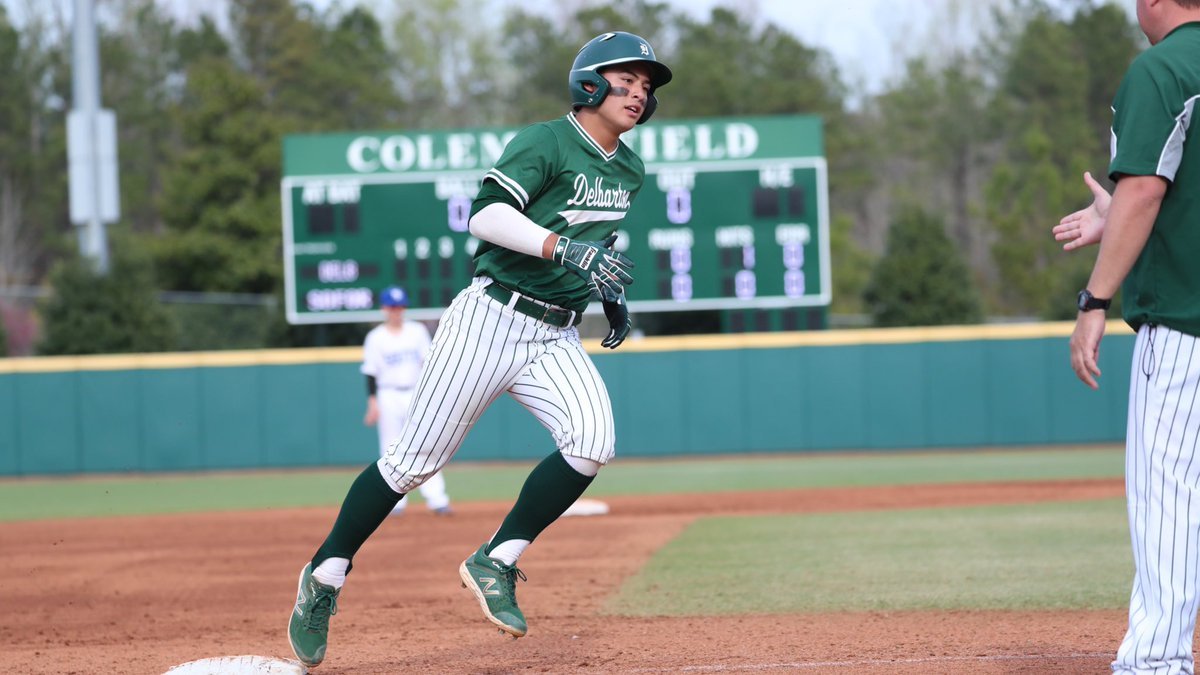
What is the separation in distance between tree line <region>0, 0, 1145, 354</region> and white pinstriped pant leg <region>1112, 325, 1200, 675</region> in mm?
27702

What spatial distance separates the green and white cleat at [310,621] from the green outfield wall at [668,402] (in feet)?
38.8

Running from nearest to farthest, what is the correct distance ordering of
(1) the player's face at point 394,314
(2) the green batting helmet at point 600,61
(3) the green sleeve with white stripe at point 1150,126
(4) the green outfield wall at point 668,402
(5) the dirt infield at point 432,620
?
(3) the green sleeve with white stripe at point 1150,126 → (2) the green batting helmet at point 600,61 → (5) the dirt infield at point 432,620 → (1) the player's face at point 394,314 → (4) the green outfield wall at point 668,402

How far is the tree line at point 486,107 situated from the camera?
102ft

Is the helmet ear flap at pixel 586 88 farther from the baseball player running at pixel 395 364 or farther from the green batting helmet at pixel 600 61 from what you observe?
the baseball player running at pixel 395 364

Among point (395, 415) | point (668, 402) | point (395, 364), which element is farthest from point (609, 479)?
point (395, 364)

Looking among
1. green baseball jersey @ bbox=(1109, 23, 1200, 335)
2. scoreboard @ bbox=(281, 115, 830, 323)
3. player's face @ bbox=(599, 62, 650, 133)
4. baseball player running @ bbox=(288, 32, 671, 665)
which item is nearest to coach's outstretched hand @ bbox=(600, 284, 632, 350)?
baseball player running @ bbox=(288, 32, 671, 665)

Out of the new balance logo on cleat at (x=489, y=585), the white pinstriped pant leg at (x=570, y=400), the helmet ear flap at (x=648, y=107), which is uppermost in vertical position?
the helmet ear flap at (x=648, y=107)

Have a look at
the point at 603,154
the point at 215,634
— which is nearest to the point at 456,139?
the point at 215,634

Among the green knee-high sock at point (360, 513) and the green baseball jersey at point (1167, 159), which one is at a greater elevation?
the green baseball jersey at point (1167, 159)

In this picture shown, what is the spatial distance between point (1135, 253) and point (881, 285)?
1584 centimetres

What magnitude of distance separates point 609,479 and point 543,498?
10.3m

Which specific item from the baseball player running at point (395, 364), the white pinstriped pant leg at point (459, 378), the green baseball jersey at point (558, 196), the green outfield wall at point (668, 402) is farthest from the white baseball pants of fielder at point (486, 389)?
the green outfield wall at point (668, 402)

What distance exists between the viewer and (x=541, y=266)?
3.84 metres

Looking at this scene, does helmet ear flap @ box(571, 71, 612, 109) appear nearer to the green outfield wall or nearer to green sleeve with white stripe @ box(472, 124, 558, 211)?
green sleeve with white stripe @ box(472, 124, 558, 211)
